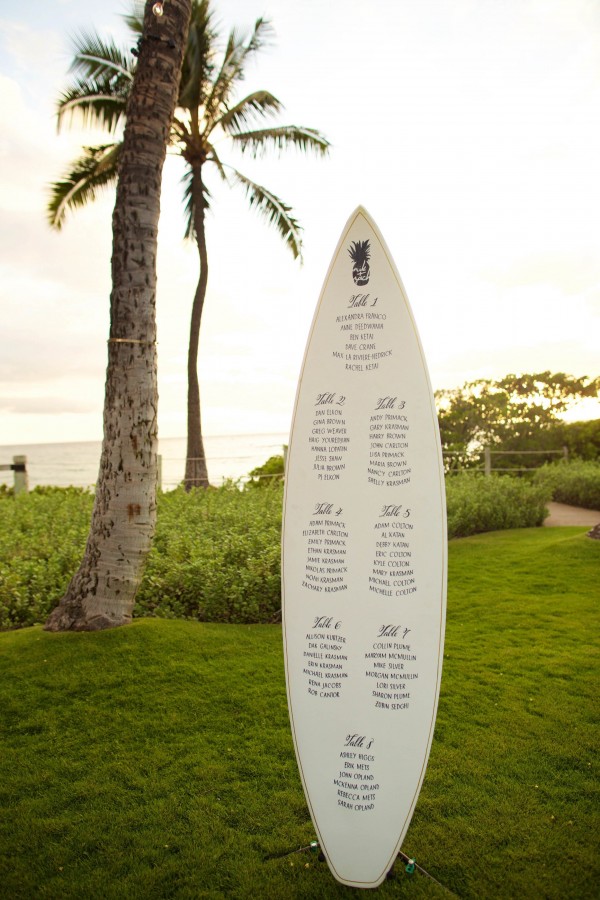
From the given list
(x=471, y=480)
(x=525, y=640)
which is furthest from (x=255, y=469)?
(x=525, y=640)

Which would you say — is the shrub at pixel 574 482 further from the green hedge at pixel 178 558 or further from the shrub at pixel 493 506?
the green hedge at pixel 178 558

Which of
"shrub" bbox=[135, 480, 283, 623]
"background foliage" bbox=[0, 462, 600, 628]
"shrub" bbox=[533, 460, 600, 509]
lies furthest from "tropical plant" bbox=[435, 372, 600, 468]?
"shrub" bbox=[135, 480, 283, 623]

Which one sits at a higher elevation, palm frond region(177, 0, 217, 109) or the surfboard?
palm frond region(177, 0, 217, 109)

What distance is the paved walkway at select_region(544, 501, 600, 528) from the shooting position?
11.4 meters

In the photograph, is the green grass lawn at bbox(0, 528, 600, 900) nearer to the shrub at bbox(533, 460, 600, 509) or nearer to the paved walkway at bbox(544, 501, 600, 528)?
the paved walkway at bbox(544, 501, 600, 528)

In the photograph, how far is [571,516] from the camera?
480 inches

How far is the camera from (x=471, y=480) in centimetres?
1230

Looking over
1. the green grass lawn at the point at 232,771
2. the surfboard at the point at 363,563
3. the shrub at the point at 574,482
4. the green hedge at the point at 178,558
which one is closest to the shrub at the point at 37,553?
the green hedge at the point at 178,558

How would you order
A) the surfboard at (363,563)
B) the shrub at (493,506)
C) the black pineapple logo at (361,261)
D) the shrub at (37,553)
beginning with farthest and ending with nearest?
the shrub at (493,506), the shrub at (37,553), the black pineapple logo at (361,261), the surfboard at (363,563)

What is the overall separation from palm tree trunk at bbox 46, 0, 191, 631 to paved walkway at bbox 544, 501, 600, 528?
874 cm

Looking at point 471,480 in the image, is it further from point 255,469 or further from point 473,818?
point 473,818

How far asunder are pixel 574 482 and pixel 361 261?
13.2m

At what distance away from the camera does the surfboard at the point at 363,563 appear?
2.36 meters

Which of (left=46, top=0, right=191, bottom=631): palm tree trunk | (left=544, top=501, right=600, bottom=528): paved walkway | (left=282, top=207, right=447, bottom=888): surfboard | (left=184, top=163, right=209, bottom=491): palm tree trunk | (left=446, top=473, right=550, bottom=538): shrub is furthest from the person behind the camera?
(left=184, top=163, right=209, bottom=491): palm tree trunk
